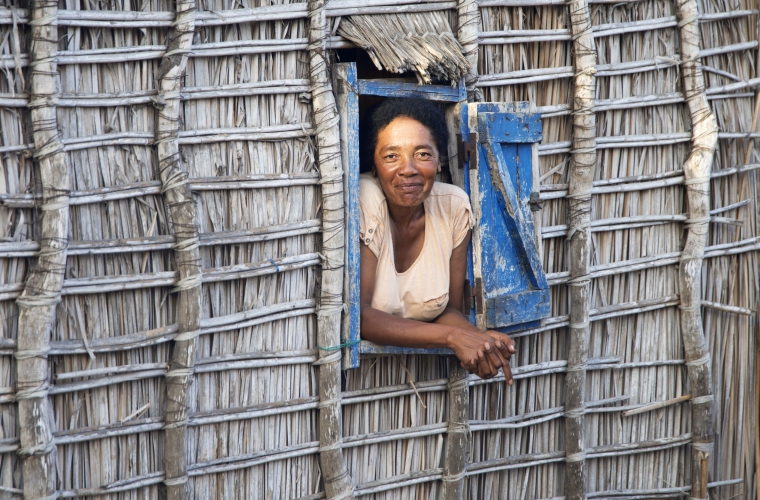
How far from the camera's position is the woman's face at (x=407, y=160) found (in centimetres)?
340

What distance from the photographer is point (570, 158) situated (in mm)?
3986

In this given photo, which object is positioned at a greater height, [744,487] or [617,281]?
[617,281]

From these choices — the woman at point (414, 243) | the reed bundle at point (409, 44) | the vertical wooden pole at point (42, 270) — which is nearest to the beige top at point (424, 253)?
the woman at point (414, 243)

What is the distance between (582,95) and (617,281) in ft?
3.26

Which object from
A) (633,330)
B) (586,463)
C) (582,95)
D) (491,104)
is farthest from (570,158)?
(586,463)

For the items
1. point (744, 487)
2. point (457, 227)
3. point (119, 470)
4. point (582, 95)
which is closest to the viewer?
point (119, 470)

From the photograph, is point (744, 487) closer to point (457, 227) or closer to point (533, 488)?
point (533, 488)

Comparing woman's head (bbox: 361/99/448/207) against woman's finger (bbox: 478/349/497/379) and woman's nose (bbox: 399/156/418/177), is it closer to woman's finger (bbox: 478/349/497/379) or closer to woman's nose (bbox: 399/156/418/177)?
woman's nose (bbox: 399/156/418/177)

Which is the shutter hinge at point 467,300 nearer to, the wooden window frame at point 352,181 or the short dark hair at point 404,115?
the wooden window frame at point 352,181

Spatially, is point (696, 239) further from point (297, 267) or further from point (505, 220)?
point (297, 267)

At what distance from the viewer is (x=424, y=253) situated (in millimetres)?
3572

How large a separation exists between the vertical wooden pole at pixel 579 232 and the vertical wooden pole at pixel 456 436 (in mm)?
652

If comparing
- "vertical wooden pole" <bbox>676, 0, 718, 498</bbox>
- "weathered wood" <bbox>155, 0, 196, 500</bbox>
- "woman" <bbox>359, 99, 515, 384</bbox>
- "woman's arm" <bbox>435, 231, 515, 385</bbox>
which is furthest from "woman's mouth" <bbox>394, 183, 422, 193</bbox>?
"vertical wooden pole" <bbox>676, 0, 718, 498</bbox>

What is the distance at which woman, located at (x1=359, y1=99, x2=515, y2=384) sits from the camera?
3326 millimetres
